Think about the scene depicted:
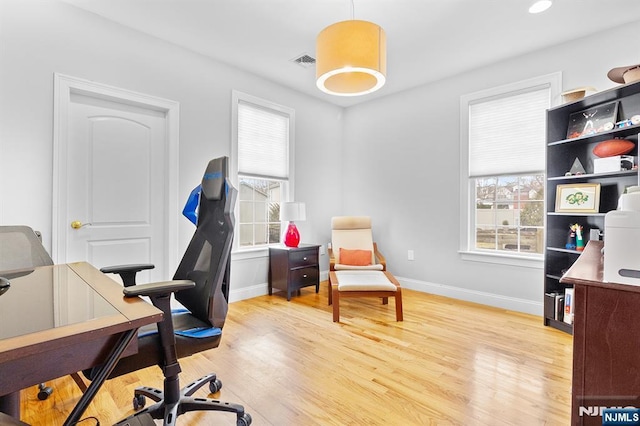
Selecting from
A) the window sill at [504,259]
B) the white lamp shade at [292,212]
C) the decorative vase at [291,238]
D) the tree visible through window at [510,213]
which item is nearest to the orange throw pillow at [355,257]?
the decorative vase at [291,238]

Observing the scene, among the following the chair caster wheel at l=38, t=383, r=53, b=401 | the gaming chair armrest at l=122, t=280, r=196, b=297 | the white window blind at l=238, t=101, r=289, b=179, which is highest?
the white window blind at l=238, t=101, r=289, b=179

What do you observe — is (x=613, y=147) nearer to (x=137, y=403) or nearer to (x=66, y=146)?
(x=137, y=403)

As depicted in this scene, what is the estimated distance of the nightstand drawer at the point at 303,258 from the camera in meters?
Answer: 3.80

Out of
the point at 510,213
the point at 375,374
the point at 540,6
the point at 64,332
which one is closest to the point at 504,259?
the point at 510,213

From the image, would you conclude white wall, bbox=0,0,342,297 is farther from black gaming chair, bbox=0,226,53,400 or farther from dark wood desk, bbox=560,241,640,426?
dark wood desk, bbox=560,241,640,426

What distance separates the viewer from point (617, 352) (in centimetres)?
104

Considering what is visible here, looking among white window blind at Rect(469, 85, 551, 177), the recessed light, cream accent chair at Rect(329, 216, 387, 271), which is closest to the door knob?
cream accent chair at Rect(329, 216, 387, 271)

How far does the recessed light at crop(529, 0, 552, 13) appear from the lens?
246 cm

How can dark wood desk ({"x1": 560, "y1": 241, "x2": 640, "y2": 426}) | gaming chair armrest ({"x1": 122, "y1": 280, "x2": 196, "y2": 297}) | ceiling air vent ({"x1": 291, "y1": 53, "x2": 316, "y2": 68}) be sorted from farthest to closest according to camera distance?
ceiling air vent ({"x1": 291, "y1": 53, "x2": 316, "y2": 68}) → gaming chair armrest ({"x1": 122, "y1": 280, "x2": 196, "y2": 297}) → dark wood desk ({"x1": 560, "y1": 241, "x2": 640, "y2": 426})

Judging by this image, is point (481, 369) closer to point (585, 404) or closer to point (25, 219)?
point (585, 404)

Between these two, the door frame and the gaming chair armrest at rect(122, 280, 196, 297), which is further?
the door frame

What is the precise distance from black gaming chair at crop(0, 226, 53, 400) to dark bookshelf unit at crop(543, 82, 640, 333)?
3853mm

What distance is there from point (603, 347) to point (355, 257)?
284 cm

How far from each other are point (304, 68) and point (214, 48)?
1.00 meters
